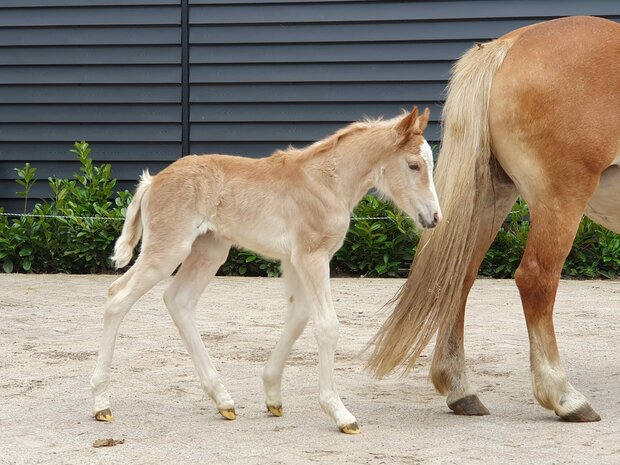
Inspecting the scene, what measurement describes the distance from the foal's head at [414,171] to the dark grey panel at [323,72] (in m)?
5.18

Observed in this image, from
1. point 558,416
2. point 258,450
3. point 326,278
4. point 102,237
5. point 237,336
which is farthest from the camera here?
point 102,237

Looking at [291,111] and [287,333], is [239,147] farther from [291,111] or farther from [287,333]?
[287,333]

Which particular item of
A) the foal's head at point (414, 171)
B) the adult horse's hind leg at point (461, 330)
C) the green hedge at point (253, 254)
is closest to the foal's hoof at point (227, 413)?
the adult horse's hind leg at point (461, 330)

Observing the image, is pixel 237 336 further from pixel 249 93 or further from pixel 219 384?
pixel 249 93

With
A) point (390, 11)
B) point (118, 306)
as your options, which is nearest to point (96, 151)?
point (390, 11)

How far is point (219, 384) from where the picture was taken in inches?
186

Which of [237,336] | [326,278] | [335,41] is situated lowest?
[237,336]

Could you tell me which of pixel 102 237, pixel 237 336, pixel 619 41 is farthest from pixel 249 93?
pixel 619 41

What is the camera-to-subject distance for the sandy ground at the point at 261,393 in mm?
4199

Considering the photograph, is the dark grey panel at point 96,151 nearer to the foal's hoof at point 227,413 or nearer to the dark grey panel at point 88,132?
the dark grey panel at point 88,132

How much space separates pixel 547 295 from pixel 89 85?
6235 millimetres

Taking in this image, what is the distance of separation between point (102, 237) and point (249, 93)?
6.18ft

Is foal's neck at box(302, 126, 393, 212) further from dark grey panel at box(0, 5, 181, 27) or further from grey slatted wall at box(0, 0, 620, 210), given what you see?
dark grey panel at box(0, 5, 181, 27)

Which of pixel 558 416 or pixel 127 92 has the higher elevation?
pixel 127 92
